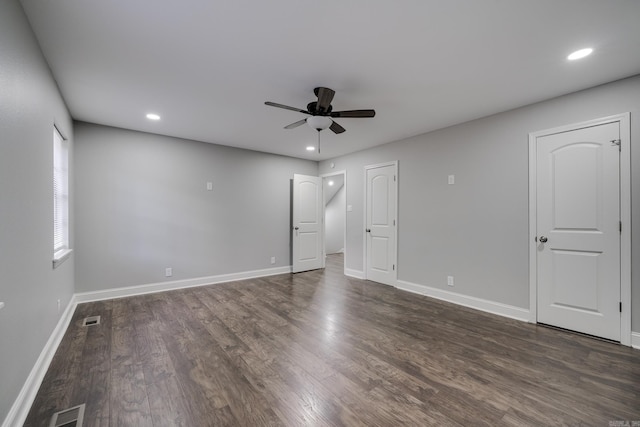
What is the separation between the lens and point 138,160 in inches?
164

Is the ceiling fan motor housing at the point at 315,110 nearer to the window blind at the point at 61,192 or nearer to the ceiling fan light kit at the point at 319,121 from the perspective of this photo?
the ceiling fan light kit at the point at 319,121

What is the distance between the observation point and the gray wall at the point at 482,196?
107 inches

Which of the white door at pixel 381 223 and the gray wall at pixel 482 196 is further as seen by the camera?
the white door at pixel 381 223

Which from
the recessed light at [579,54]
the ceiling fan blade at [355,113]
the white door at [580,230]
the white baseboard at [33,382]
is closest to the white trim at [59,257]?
the white baseboard at [33,382]

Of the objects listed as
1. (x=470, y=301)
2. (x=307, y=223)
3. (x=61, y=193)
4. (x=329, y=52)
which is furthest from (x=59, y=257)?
(x=470, y=301)

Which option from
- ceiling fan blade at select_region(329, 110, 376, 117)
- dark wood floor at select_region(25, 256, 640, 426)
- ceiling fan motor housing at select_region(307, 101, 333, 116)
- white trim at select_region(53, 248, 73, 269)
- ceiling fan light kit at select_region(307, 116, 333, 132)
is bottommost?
dark wood floor at select_region(25, 256, 640, 426)

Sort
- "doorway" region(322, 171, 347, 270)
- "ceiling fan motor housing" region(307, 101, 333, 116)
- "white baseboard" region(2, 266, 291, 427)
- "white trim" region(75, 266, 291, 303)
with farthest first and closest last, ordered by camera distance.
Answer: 1. "doorway" region(322, 171, 347, 270)
2. "white trim" region(75, 266, 291, 303)
3. "ceiling fan motor housing" region(307, 101, 333, 116)
4. "white baseboard" region(2, 266, 291, 427)

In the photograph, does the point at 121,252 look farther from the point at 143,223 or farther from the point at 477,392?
the point at 477,392

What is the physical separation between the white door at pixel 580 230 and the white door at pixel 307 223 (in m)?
3.90

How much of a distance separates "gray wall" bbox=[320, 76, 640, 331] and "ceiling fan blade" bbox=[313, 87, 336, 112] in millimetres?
2146

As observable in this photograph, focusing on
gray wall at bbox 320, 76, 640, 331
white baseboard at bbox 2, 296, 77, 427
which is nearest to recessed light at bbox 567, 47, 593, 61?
gray wall at bbox 320, 76, 640, 331

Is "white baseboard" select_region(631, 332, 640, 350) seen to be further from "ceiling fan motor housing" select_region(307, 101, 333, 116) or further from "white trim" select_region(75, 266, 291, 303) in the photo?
"white trim" select_region(75, 266, 291, 303)

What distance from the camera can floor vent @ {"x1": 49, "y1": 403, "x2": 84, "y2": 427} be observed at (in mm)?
1572

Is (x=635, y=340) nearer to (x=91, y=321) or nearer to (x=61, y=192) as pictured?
(x=91, y=321)
